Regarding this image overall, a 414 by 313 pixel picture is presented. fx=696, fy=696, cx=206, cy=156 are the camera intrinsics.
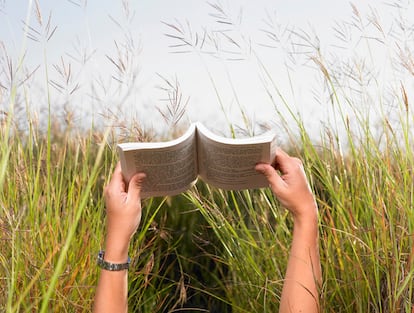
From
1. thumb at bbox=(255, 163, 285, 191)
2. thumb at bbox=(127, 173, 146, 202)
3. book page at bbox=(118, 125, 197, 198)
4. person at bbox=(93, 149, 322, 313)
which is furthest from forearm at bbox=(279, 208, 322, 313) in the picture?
thumb at bbox=(127, 173, 146, 202)

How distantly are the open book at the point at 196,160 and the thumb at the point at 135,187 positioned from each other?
0.05 ft

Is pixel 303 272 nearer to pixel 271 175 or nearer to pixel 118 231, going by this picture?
pixel 271 175

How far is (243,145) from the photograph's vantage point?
176 centimetres

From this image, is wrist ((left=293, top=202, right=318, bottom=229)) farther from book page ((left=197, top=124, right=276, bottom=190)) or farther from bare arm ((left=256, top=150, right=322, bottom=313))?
book page ((left=197, top=124, right=276, bottom=190))

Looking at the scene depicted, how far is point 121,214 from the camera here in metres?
1.79

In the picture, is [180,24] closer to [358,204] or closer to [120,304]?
[358,204]

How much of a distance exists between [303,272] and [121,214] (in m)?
0.52

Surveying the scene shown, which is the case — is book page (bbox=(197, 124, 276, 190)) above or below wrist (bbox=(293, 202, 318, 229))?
above

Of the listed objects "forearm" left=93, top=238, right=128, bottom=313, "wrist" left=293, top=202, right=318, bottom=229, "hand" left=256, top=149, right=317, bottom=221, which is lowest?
"forearm" left=93, top=238, right=128, bottom=313

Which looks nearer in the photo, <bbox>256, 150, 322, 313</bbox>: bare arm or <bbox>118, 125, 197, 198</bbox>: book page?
<bbox>118, 125, 197, 198</bbox>: book page

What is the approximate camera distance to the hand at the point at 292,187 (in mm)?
1835

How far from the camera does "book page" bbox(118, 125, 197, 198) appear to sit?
5.69 feet

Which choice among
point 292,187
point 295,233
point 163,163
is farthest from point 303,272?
point 163,163

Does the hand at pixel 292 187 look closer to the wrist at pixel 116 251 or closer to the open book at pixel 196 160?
the open book at pixel 196 160
